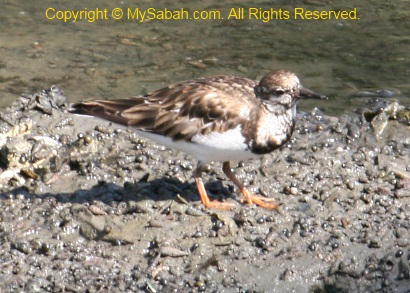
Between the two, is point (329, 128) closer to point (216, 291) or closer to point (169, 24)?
point (216, 291)

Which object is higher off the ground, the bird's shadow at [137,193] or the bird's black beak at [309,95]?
the bird's black beak at [309,95]

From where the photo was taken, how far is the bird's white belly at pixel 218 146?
253 inches

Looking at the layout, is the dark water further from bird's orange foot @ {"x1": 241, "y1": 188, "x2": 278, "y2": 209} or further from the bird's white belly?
the bird's white belly

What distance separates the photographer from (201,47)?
1007cm

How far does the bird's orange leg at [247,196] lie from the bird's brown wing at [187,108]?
0.61m

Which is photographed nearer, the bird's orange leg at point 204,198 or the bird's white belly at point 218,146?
the bird's white belly at point 218,146

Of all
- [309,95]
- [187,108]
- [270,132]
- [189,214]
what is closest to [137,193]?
[189,214]

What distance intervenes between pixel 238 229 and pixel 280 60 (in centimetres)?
354

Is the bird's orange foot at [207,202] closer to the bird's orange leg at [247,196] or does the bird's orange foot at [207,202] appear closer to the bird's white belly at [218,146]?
the bird's orange leg at [247,196]

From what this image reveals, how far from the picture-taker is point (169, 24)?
10.7 metres

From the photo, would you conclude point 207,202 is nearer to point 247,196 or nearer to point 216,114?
point 247,196

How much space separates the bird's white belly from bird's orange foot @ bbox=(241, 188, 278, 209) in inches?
19.4

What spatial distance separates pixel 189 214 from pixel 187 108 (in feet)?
2.65

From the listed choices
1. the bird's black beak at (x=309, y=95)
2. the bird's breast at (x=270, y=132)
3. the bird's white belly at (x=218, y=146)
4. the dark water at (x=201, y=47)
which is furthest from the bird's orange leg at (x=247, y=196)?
the dark water at (x=201, y=47)
